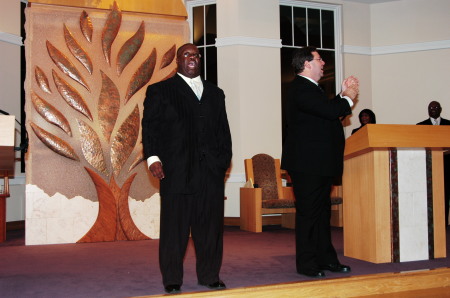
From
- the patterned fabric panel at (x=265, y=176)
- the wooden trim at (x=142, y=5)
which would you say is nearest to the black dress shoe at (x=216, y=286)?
the wooden trim at (x=142, y=5)

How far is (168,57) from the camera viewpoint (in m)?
6.11

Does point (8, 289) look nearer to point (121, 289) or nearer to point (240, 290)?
point (121, 289)

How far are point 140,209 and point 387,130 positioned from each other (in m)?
→ 3.05

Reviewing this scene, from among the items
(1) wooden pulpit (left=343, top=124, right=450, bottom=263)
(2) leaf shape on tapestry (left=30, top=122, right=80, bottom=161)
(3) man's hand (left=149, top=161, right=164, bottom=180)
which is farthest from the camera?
(2) leaf shape on tapestry (left=30, top=122, right=80, bottom=161)

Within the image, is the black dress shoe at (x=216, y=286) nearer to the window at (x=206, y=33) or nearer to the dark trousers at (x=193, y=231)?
the dark trousers at (x=193, y=231)

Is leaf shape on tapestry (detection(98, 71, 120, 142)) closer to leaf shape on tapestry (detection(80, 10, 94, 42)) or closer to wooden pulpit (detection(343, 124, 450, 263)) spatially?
leaf shape on tapestry (detection(80, 10, 94, 42))

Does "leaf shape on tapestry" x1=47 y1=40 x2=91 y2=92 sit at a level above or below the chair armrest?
above

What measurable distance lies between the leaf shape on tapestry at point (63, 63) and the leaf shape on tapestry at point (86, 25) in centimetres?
31

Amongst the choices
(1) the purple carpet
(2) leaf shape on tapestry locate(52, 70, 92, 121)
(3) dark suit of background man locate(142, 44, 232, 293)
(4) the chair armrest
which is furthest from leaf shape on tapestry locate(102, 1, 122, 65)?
(4) the chair armrest

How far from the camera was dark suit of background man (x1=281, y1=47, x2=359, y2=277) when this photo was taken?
3658 mm

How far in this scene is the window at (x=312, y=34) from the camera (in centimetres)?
870

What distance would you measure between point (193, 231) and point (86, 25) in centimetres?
333

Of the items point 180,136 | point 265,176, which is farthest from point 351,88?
point 265,176

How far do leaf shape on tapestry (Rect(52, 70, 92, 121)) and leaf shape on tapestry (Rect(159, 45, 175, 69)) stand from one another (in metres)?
0.90
